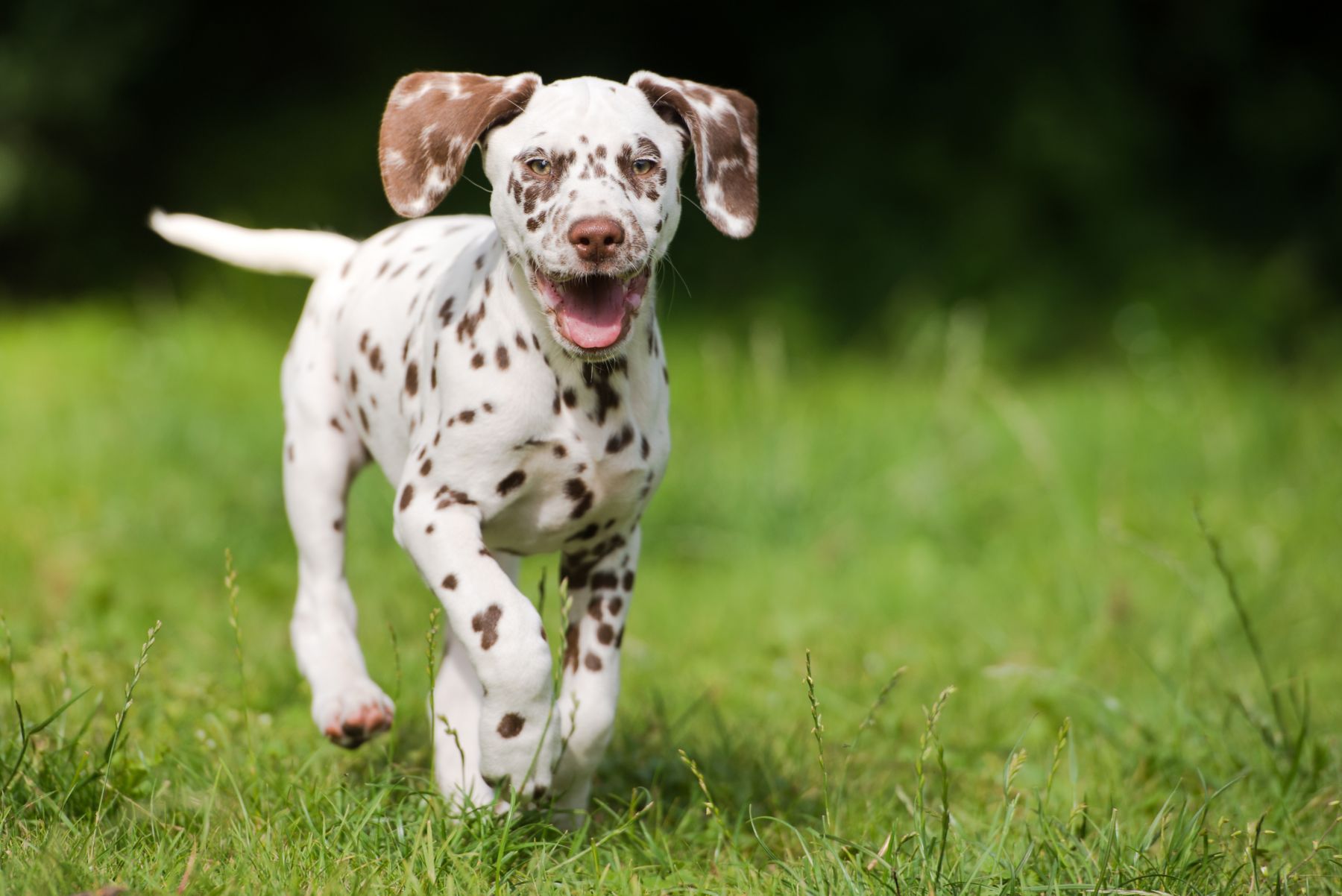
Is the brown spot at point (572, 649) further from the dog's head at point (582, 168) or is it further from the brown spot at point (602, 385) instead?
the dog's head at point (582, 168)

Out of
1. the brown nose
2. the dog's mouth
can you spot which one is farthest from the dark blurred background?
the brown nose

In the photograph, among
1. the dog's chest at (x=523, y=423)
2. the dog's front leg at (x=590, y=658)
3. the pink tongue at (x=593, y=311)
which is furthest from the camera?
the dog's front leg at (x=590, y=658)

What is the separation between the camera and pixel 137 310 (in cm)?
1145

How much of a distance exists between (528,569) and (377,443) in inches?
91.0

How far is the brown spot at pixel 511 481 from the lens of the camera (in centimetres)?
335

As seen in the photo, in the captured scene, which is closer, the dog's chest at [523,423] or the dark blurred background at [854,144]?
the dog's chest at [523,423]

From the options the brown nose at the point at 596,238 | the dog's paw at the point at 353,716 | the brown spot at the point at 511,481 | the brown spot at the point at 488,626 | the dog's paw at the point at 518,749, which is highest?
the brown nose at the point at 596,238

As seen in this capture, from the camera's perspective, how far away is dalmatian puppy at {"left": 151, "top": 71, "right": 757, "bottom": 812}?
3205 millimetres

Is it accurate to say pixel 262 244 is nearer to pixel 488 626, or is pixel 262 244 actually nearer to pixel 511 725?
pixel 488 626

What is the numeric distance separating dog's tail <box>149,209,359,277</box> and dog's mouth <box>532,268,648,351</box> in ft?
4.90

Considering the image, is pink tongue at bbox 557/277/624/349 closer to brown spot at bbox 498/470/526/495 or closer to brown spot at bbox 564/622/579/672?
brown spot at bbox 498/470/526/495

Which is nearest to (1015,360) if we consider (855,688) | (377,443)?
(855,688)

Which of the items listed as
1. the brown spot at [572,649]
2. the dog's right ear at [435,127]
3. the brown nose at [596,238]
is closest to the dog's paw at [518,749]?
the brown spot at [572,649]

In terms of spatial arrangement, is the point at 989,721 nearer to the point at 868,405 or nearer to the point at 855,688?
the point at 855,688
